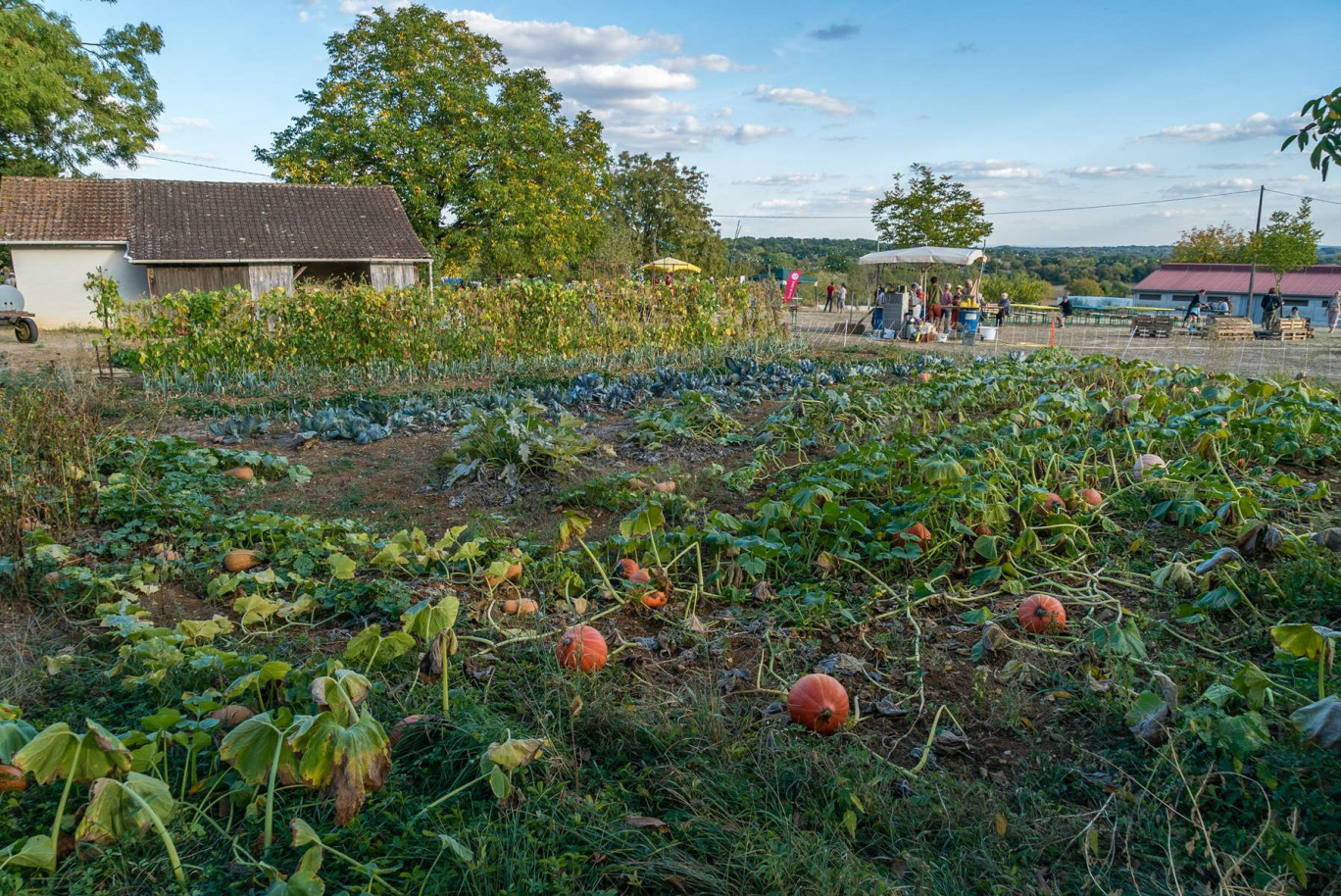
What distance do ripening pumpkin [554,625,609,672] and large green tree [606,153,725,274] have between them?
50.5 m

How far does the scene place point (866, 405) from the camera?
6.63 metres

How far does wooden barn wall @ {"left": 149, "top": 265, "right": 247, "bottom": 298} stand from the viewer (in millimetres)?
23219

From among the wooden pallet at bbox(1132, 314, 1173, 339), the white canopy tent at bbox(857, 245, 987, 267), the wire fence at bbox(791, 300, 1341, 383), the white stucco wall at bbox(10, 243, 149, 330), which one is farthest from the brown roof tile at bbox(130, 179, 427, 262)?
the wooden pallet at bbox(1132, 314, 1173, 339)

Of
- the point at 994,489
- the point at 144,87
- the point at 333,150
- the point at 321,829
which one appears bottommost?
the point at 321,829

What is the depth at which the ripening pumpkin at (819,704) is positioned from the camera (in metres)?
2.37

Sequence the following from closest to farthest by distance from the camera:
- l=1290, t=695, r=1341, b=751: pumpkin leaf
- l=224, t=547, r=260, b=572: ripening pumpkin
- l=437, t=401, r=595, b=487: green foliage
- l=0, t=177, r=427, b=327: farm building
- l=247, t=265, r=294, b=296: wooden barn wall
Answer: l=1290, t=695, r=1341, b=751: pumpkin leaf → l=224, t=547, r=260, b=572: ripening pumpkin → l=437, t=401, r=595, b=487: green foliage → l=0, t=177, r=427, b=327: farm building → l=247, t=265, r=294, b=296: wooden barn wall

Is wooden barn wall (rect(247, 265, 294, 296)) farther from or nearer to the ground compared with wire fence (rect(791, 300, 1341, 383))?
farther from the ground

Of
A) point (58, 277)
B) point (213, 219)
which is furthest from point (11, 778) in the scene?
point (213, 219)

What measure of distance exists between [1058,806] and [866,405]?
479cm

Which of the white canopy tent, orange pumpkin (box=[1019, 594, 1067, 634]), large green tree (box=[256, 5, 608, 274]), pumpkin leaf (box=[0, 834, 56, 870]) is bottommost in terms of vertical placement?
pumpkin leaf (box=[0, 834, 56, 870])

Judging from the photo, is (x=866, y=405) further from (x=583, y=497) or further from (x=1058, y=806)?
(x=1058, y=806)

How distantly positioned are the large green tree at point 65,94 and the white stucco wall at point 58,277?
4021mm

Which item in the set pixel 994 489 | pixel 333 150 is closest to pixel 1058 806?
pixel 994 489

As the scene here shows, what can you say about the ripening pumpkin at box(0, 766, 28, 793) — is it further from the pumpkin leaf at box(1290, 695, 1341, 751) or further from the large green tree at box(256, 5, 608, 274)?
the large green tree at box(256, 5, 608, 274)
